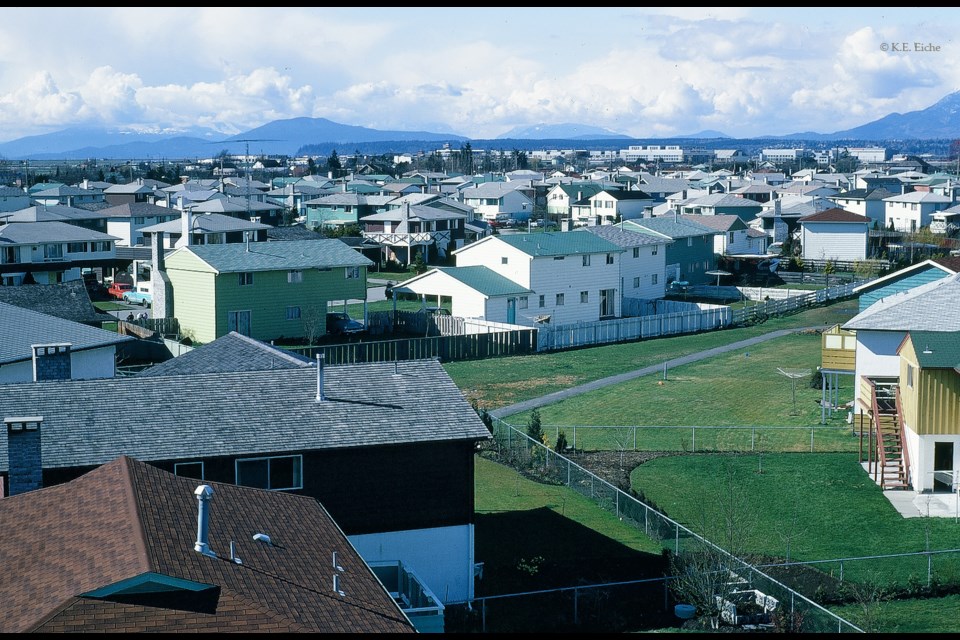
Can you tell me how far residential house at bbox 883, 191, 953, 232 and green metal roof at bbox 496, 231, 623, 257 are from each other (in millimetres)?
56286

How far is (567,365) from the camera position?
5216 centimetres

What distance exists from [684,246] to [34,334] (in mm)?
52808

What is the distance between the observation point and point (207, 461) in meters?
21.9

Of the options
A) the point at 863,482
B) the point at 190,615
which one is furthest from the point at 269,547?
the point at 863,482

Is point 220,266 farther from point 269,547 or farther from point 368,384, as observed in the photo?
point 269,547

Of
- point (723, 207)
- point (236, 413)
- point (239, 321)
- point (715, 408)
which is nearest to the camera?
point (236, 413)

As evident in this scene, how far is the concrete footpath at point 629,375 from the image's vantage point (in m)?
42.7

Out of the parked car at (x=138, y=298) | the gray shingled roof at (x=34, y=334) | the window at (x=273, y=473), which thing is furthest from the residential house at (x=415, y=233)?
the window at (x=273, y=473)

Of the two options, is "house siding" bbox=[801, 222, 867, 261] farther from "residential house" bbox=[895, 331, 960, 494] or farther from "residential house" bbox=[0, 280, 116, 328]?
"residential house" bbox=[895, 331, 960, 494]

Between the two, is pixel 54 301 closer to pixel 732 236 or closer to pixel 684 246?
pixel 684 246

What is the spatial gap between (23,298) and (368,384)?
94.9ft

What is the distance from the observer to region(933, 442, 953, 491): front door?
100 ft

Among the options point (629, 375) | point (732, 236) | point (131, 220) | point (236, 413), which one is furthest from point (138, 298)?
point (236, 413)

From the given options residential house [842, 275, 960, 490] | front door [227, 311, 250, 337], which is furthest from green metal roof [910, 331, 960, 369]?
front door [227, 311, 250, 337]
